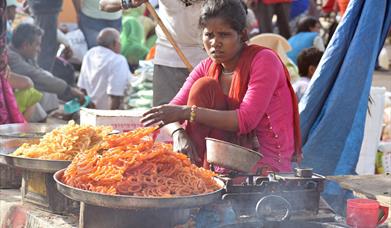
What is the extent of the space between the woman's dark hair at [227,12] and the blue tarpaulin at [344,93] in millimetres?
1378

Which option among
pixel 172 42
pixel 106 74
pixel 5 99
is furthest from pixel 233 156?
pixel 106 74

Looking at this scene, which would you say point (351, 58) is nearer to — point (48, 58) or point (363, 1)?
point (363, 1)

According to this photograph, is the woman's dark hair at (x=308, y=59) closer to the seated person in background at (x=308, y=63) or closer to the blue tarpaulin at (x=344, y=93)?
the seated person in background at (x=308, y=63)

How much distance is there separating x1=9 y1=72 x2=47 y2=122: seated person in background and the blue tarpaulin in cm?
322

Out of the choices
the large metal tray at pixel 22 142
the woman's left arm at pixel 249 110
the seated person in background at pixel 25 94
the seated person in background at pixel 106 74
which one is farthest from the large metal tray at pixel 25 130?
the seated person in background at pixel 106 74

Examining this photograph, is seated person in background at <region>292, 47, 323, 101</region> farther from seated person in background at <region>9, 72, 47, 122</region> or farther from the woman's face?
the woman's face

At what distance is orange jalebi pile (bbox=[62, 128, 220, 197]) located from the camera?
3240mm

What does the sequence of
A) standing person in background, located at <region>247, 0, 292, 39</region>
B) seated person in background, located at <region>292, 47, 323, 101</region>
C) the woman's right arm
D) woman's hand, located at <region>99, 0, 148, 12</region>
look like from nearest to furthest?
1. woman's hand, located at <region>99, 0, 148, 12</region>
2. seated person in background, located at <region>292, 47, 323, 101</region>
3. the woman's right arm
4. standing person in background, located at <region>247, 0, 292, 39</region>

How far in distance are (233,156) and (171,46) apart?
1.82 metres

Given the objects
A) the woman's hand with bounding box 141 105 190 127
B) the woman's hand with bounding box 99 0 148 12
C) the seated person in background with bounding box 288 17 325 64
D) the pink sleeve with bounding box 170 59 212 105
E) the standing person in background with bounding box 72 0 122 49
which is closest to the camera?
the woman's hand with bounding box 141 105 190 127

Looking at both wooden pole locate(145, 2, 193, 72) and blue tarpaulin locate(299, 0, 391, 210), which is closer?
wooden pole locate(145, 2, 193, 72)

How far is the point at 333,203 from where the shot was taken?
17.1 feet

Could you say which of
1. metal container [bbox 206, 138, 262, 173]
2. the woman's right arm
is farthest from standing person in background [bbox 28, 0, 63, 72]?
metal container [bbox 206, 138, 262, 173]

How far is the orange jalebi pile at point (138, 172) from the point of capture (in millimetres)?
3240
